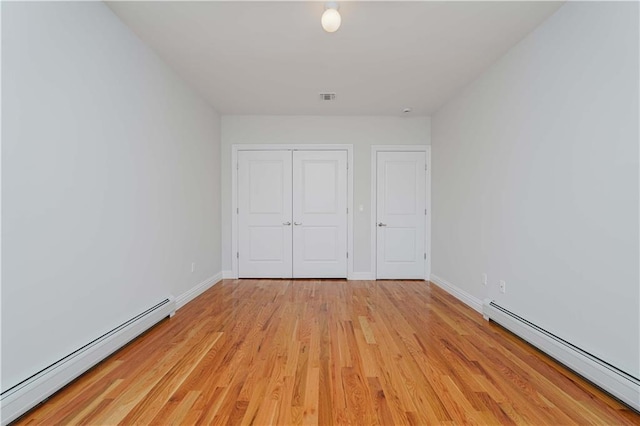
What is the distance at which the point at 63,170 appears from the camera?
73.0 inches

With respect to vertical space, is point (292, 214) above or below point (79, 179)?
below

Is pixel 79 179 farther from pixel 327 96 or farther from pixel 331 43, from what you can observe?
pixel 327 96

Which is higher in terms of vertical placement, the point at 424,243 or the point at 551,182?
the point at 551,182

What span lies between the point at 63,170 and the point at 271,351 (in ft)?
6.09

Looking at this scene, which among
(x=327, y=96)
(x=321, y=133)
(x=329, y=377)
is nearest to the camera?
(x=329, y=377)

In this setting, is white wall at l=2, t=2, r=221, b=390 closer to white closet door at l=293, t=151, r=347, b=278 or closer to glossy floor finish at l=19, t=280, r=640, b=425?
glossy floor finish at l=19, t=280, r=640, b=425

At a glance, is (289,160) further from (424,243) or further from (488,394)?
(488,394)

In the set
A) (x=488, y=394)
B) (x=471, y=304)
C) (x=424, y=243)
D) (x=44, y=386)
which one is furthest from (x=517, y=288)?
(x=44, y=386)

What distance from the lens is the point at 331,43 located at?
2646mm

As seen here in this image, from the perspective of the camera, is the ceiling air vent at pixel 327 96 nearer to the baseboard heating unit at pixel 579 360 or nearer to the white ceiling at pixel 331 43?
the white ceiling at pixel 331 43

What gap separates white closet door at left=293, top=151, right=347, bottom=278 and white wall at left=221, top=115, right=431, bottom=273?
262 mm

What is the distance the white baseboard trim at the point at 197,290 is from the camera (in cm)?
339

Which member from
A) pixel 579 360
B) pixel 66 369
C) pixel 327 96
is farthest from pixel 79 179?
pixel 579 360

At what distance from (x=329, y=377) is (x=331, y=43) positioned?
266 centimetres
